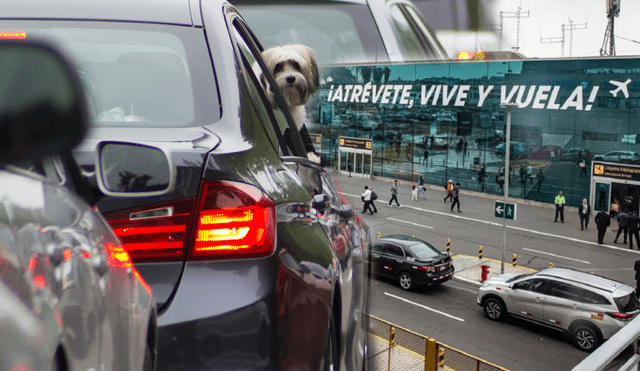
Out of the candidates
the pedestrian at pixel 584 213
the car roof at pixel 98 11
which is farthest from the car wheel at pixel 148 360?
the pedestrian at pixel 584 213

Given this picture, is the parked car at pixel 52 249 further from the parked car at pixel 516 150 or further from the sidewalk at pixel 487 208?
the parked car at pixel 516 150

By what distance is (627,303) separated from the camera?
36.8ft

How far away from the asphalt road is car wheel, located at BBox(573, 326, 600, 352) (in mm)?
175

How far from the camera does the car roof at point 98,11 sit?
1.19 m

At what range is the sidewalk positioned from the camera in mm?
21578

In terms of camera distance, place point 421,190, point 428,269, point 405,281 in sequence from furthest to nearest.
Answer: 1. point 421,190
2. point 405,281
3. point 428,269

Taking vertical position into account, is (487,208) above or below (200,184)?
below

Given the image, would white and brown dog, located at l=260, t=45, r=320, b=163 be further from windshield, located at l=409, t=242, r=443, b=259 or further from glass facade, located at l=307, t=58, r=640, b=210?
glass facade, located at l=307, t=58, r=640, b=210

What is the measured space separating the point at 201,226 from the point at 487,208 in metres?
24.9

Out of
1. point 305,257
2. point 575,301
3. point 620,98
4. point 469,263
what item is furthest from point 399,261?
point 305,257

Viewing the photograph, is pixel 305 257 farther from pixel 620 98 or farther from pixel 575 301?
pixel 620 98

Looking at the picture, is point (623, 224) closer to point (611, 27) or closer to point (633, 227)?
point (633, 227)

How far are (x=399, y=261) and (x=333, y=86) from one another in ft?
43.5

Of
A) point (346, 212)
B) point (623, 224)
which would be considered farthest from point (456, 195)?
point (346, 212)
